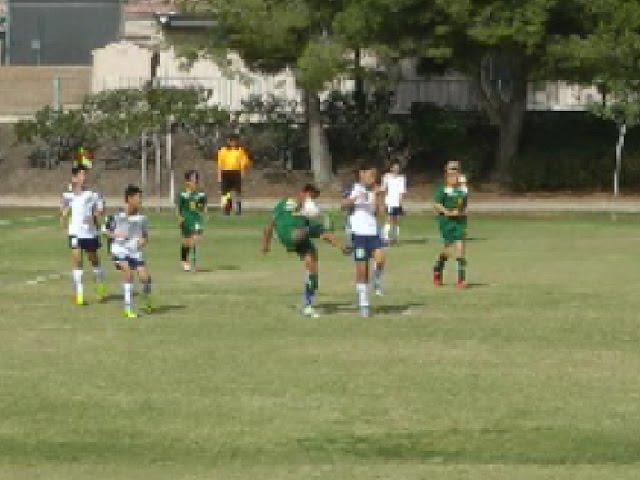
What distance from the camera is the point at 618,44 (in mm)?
53312

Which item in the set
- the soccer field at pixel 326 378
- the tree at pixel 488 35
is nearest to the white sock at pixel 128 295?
the soccer field at pixel 326 378

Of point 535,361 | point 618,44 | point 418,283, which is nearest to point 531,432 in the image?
point 535,361

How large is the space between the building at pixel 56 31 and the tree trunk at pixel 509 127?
76.3 ft

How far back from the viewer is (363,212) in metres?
25.5

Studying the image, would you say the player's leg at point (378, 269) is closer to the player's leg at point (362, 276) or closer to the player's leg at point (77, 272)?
the player's leg at point (362, 276)

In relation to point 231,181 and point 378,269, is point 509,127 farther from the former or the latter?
point 378,269

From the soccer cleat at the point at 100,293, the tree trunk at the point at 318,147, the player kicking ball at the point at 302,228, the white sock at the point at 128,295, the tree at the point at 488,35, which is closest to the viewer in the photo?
the player kicking ball at the point at 302,228

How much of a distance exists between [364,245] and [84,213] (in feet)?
14.4

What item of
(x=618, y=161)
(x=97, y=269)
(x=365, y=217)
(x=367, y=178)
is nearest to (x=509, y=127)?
(x=618, y=161)

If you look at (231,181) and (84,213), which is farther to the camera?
(231,181)

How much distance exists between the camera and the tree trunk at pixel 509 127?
57.8m

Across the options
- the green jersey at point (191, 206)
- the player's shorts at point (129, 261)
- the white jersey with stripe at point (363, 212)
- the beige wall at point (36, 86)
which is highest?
the beige wall at point (36, 86)

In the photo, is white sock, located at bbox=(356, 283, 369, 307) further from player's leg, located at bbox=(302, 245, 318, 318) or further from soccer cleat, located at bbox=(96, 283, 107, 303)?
soccer cleat, located at bbox=(96, 283, 107, 303)

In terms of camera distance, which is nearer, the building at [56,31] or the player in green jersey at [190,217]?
the player in green jersey at [190,217]
